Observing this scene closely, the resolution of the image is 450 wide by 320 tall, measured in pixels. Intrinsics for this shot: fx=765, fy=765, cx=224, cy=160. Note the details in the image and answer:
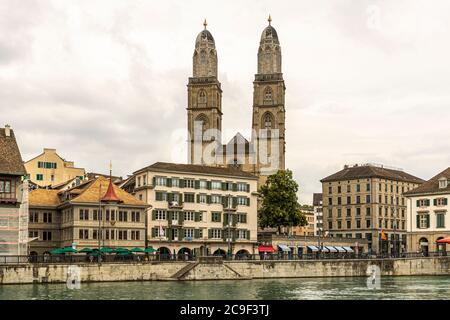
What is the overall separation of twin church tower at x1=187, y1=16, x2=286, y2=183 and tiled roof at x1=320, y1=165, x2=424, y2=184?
1156cm

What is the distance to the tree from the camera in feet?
364

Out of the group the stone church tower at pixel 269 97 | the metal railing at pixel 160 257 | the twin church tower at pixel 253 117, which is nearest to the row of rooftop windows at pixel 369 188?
the twin church tower at pixel 253 117

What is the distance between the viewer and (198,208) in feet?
321

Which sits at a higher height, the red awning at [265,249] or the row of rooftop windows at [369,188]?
the row of rooftop windows at [369,188]

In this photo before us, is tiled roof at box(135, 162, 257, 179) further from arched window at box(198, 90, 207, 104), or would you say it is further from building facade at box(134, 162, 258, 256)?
arched window at box(198, 90, 207, 104)

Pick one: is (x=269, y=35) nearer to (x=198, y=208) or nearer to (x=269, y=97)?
(x=269, y=97)

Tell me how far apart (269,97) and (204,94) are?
1316 centimetres

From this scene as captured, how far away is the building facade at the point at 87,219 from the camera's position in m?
84.2

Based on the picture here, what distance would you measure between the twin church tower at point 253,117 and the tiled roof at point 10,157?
73329 mm

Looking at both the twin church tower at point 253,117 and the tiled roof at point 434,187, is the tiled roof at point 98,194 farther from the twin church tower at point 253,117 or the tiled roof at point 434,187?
the twin church tower at point 253,117

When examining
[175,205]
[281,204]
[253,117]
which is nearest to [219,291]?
[175,205]

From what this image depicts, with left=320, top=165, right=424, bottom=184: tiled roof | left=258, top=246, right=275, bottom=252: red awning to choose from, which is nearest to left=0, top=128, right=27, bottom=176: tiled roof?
left=258, top=246, right=275, bottom=252: red awning
